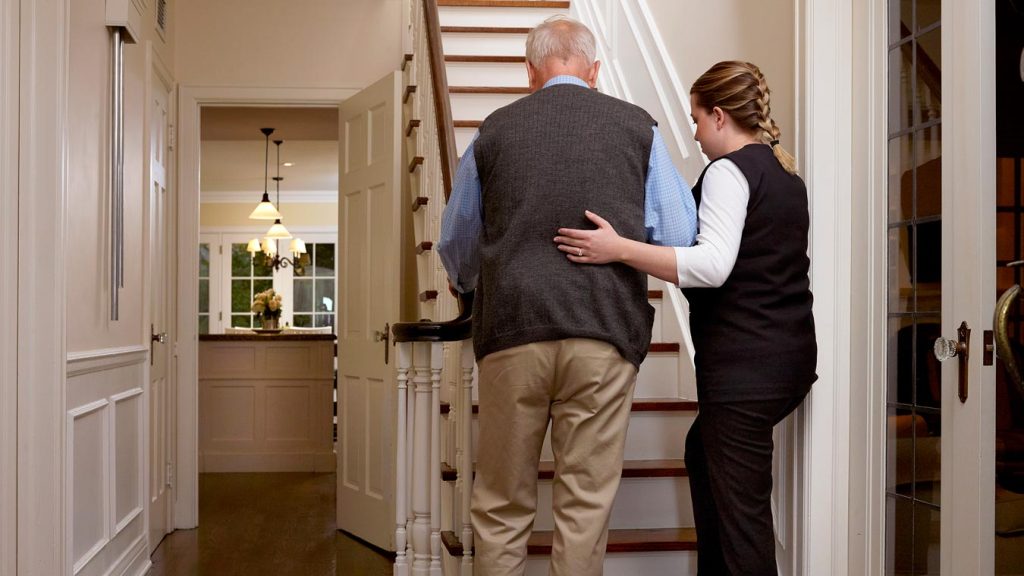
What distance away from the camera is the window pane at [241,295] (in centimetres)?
1293

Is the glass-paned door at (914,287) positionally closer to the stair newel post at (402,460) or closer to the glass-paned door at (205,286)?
the stair newel post at (402,460)

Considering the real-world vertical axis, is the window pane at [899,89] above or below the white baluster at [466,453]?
above

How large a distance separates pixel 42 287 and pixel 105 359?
849 millimetres

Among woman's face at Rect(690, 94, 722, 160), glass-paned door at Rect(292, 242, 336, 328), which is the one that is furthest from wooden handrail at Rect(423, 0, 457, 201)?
glass-paned door at Rect(292, 242, 336, 328)

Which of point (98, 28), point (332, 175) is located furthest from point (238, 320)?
point (98, 28)

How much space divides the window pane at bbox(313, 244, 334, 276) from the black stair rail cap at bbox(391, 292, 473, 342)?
10900mm

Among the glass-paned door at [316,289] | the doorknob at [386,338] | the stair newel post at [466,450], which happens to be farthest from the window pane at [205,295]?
the stair newel post at [466,450]

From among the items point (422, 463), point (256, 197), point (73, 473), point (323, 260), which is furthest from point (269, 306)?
point (422, 463)

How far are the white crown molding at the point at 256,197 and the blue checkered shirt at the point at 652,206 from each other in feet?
37.0

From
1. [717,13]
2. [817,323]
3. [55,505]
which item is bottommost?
[55,505]

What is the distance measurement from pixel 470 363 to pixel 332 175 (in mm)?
9741

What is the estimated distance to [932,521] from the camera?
2.03 meters

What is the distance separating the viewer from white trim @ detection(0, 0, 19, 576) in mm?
2643

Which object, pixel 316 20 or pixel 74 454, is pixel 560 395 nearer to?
pixel 74 454
